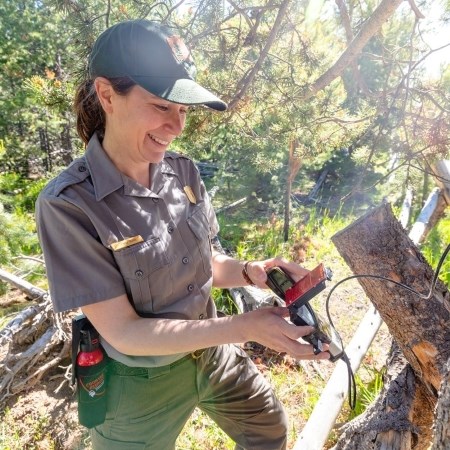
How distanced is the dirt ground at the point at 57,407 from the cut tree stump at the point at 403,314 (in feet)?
3.80

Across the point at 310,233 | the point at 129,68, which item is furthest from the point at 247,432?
the point at 310,233

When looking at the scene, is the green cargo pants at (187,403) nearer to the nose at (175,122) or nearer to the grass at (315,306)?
the grass at (315,306)

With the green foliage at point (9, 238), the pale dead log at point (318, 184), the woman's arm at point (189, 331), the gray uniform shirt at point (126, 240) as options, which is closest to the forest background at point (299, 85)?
the green foliage at point (9, 238)

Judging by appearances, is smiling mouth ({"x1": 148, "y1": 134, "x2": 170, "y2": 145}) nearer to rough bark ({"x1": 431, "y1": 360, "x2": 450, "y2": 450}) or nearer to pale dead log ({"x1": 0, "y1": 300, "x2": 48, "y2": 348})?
rough bark ({"x1": 431, "y1": 360, "x2": 450, "y2": 450})

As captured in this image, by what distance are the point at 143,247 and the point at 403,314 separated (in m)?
1.18

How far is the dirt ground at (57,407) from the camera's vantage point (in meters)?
2.66

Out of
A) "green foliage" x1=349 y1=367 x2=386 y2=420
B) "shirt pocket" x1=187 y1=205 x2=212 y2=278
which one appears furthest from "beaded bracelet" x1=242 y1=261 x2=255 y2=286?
"green foliage" x1=349 y1=367 x2=386 y2=420

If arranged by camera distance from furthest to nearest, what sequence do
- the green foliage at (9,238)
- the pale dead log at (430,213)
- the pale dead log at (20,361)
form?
the green foliage at (9,238), the pale dead log at (430,213), the pale dead log at (20,361)

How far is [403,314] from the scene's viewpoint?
1.67 meters

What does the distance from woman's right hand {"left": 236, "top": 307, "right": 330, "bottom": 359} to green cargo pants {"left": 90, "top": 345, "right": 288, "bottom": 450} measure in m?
0.53

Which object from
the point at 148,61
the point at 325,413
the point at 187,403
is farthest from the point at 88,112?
the point at 325,413

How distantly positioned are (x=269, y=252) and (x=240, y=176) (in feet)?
8.07

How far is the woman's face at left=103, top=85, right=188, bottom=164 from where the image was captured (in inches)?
46.6

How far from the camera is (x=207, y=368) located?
1.67m
